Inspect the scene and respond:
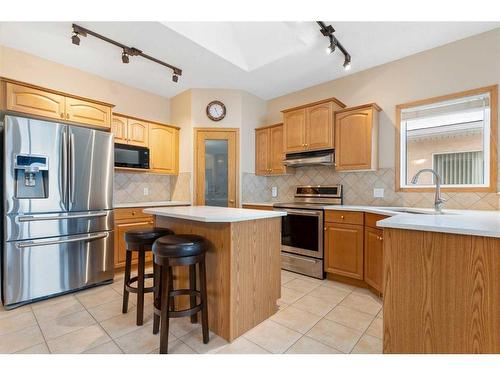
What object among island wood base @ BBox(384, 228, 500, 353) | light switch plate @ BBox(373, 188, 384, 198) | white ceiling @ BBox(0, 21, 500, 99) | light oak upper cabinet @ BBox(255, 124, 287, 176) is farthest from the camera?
light oak upper cabinet @ BBox(255, 124, 287, 176)

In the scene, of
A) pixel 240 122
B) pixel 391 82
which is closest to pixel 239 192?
pixel 240 122

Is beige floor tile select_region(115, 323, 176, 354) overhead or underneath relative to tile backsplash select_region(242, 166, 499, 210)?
underneath

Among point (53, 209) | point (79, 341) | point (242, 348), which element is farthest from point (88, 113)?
point (242, 348)

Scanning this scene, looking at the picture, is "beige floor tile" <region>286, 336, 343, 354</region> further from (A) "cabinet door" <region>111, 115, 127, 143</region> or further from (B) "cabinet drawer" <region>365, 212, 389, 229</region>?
(A) "cabinet door" <region>111, 115, 127, 143</region>

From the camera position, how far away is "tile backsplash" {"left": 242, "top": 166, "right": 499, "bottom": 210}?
253 cm

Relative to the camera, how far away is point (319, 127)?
3.31 metres

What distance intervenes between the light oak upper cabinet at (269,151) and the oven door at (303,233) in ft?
3.08

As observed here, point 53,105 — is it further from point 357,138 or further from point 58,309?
point 357,138

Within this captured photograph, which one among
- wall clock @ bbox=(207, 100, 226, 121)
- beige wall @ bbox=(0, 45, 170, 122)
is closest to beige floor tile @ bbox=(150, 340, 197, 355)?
wall clock @ bbox=(207, 100, 226, 121)

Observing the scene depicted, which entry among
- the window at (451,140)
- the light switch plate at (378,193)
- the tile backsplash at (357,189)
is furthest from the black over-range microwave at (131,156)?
the window at (451,140)

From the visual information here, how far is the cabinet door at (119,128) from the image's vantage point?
3.37 meters

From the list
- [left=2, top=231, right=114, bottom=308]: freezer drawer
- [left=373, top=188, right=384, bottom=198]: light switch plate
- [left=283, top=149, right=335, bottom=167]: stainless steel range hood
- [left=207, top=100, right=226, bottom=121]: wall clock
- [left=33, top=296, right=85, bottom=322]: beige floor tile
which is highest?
[left=207, top=100, right=226, bottom=121]: wall clock

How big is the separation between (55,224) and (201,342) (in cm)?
194

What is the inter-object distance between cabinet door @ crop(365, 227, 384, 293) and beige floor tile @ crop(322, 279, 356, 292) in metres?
0.23
